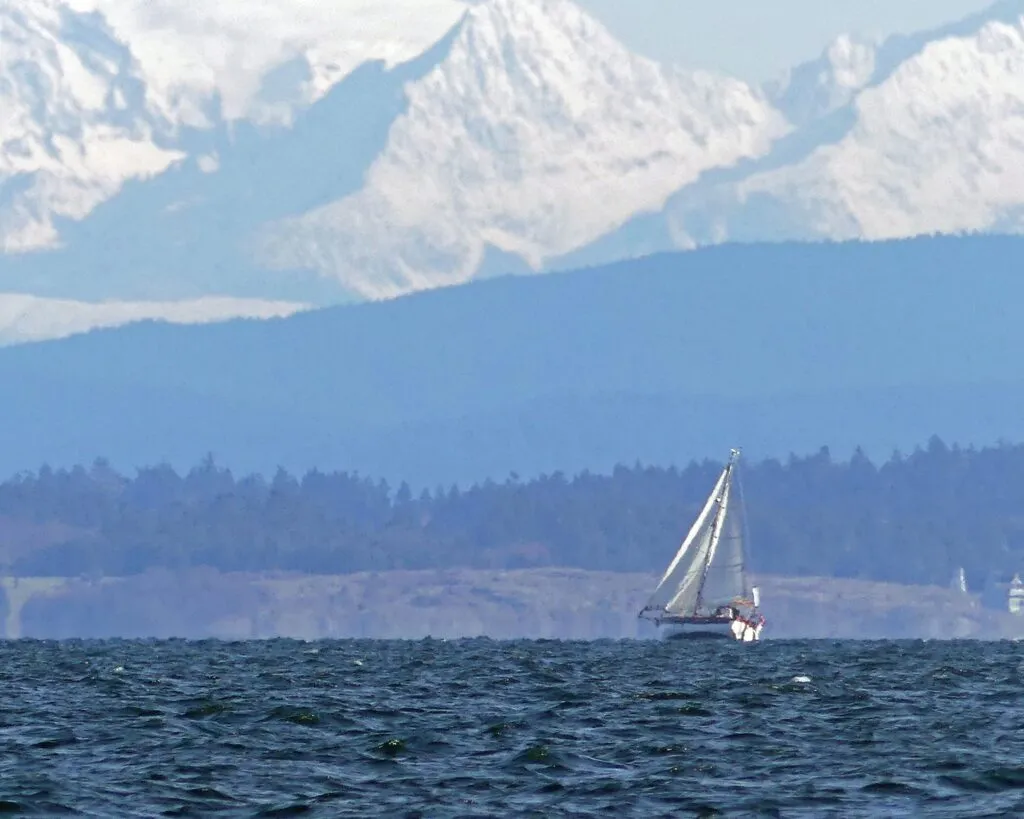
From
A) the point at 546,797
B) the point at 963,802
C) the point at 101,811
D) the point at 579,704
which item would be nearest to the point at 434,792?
the point at 546,797

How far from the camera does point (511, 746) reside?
247 feet

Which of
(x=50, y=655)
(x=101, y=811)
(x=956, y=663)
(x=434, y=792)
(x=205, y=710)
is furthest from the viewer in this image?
(x=50, y=655)

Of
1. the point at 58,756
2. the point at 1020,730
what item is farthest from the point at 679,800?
the point at 1020,730

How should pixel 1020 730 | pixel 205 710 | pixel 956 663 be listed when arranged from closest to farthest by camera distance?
pixel 1020 730 < pixel 205 710 < pixel 956 663

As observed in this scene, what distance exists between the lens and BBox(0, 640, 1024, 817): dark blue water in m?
62.1

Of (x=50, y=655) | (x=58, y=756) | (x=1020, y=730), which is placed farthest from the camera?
(x=50, y=655)

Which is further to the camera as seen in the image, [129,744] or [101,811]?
[129,744]

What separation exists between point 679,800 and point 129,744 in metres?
19.0

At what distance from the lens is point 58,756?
7075 centimetres

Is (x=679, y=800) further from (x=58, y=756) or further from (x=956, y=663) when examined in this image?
(x=956, y=663)

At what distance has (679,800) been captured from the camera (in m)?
62.6

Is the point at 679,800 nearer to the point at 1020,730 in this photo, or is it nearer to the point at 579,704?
the point at 1020,730

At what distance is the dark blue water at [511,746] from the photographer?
204 feet

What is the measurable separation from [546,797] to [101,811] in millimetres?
10361
